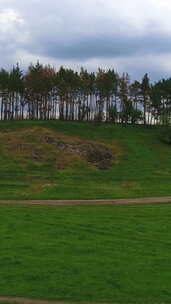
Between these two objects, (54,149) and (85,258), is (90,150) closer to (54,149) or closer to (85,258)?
(54,149)

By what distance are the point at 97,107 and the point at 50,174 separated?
51103mm

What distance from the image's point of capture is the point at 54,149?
5897cm

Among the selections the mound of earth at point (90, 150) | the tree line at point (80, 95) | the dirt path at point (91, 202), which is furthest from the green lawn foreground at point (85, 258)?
the tree line at point (80, 95)

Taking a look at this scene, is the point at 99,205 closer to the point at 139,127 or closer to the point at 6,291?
the point at 6,291

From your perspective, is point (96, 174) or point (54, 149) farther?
point (54, 149)

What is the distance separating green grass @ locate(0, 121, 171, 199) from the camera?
1553 inches

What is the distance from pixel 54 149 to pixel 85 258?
45.0m

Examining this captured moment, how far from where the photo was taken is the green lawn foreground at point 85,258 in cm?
1102

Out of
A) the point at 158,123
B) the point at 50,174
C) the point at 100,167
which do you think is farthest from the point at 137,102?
the point at 50,174

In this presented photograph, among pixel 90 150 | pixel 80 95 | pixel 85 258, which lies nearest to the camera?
pixel 85 258

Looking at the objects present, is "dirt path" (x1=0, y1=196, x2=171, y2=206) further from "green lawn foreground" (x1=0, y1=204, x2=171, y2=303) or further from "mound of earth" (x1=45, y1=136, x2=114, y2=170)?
"mound of earth" (x1=45, y1=136, x2=114, y2=170)

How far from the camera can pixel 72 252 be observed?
15.1 metres

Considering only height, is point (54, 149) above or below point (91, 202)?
above

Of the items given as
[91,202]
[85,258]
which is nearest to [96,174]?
[91,202]
